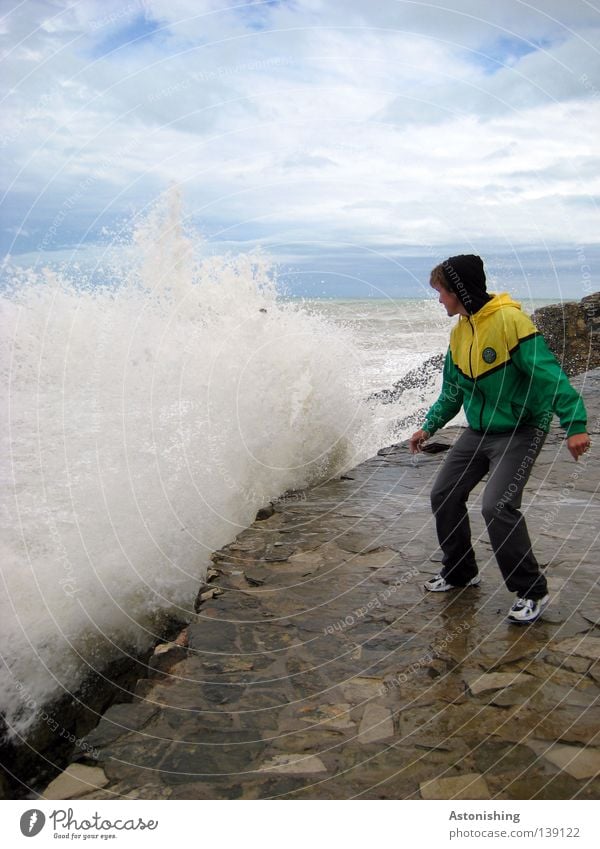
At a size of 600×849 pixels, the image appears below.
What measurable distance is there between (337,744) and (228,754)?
48 cm

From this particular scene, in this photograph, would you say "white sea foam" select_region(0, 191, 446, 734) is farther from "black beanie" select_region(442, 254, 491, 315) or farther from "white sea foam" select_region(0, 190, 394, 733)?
"black beanie" select_region(442, 254, 491, 315)

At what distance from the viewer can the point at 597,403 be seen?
394 inches

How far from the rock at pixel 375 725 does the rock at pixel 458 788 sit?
14.3 inches

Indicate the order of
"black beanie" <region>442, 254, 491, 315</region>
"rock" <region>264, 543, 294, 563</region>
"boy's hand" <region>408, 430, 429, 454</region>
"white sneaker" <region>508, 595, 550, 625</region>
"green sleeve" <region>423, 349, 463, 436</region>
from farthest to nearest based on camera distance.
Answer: "rock" <region>264, 543, 294, 563</region> < "boy's hand" <region>408, 430, 429, 454</region> < "green sleeve" <region>423, 349, 463, 436</region> < "white sneaker" <region>508, 595, 550, 625</region> < "black beanie" <region>442, 254, 491, 315</region>

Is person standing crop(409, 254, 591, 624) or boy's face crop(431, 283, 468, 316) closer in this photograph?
person standing crop(409, 254, 591, 624)

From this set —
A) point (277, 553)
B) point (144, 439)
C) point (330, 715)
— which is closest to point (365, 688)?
point (330, 715)

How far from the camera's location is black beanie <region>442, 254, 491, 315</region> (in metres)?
3.73

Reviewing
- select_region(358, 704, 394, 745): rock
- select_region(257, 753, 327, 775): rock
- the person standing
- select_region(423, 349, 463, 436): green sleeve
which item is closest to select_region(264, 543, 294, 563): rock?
select_region(423, 349, 463, 436): green sleeve

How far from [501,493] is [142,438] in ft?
16.9

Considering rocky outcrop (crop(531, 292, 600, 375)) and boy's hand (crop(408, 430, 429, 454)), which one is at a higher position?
rocky outcrop (crop(531, 292, 600, 375))

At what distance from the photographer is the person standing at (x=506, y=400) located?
355 centimetres

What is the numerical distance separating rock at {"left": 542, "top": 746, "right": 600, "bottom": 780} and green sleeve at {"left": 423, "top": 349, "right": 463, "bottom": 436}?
2058mm

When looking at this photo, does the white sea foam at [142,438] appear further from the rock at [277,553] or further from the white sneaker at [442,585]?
the white sneaker at [442,585]

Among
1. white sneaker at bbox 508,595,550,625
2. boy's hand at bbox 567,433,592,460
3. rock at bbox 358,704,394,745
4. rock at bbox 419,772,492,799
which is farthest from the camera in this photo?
white sneaker at bbox 508,595,550,625
